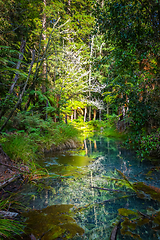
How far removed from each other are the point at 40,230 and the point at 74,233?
47cm

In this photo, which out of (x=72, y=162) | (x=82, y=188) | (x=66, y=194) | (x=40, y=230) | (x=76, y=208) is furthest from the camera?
(x=72, y=162)

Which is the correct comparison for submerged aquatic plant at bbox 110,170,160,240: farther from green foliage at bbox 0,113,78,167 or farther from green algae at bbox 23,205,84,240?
green foliage at bbox 0,113,78,167

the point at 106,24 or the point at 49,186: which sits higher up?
the point at 106,24

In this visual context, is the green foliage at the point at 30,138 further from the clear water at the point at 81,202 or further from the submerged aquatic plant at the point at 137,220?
the submerged aquatic plant at the point at 137,220

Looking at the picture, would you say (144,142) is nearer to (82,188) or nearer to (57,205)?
(82,188)

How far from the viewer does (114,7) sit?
318cm

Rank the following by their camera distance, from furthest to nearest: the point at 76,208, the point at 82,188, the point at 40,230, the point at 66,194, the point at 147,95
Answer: the point at 147,95 < the point at 82,188 < the point at 66,194 < the point at 76,208 < the point at 40,230

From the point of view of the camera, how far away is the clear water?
206cm

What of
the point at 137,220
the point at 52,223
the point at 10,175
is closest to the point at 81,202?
the point at 52,223

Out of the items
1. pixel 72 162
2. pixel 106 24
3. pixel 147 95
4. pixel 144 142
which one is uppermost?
pixel 106 24

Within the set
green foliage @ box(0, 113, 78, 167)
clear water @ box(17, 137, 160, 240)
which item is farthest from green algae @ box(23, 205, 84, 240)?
green foliage @ box(0, 113, 78, 167)

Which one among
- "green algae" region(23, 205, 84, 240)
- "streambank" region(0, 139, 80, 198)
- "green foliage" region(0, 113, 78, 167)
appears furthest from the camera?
"green foliage" region(0, 113, 78, 167)

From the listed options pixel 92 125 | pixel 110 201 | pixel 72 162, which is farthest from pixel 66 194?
pixel 92 125

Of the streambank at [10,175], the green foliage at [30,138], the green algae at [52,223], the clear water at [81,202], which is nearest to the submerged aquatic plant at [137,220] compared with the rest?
the clear water at [81,202]
